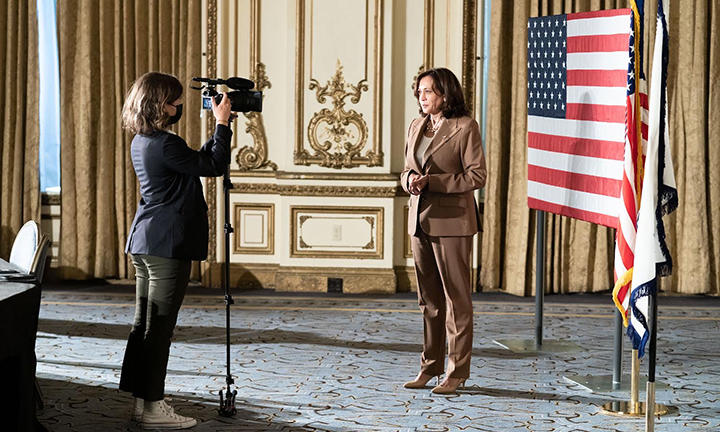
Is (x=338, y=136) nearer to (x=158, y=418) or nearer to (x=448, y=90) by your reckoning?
(x=448, y=90)

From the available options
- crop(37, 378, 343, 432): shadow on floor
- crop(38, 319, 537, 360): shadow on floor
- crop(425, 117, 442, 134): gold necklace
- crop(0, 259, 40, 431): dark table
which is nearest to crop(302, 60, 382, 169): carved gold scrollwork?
crop(38, 319, 537, 360): shadow on floor

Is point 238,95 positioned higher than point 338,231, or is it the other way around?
point 238,95

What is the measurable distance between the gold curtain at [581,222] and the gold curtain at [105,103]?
8.47 ft

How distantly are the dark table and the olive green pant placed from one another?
61cm

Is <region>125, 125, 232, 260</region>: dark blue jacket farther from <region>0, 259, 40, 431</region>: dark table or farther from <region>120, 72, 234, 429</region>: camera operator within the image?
<region>0, 259, 40, 431</region>: dark table

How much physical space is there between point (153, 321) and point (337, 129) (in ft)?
14.1

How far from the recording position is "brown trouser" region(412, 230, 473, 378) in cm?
486

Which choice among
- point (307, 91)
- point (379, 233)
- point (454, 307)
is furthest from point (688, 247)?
point (454, 307)

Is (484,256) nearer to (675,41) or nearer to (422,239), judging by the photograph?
(675,41)

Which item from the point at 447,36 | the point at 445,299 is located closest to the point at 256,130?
the point at 447,36

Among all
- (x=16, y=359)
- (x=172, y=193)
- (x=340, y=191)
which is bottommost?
(x=16, y=359)

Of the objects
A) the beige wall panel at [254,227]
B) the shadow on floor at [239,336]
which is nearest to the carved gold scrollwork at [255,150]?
the beige wall panel at [254,227]

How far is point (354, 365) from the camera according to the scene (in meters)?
5.61

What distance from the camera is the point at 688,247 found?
27.3ft
